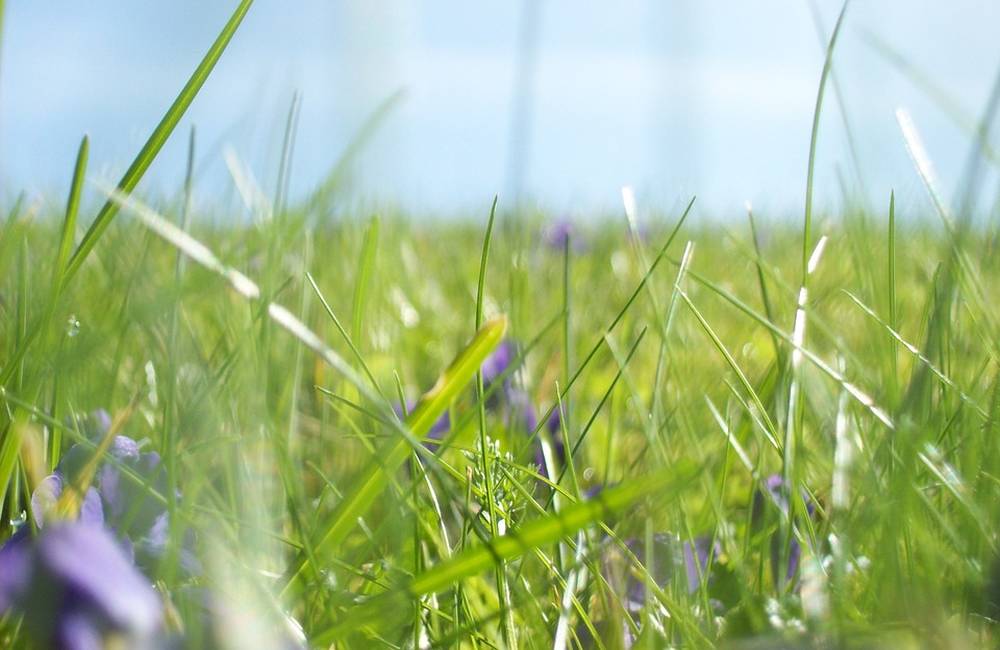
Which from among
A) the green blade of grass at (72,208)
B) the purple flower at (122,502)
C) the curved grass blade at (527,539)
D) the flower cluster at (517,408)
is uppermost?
the green blade of grass at (72,208)

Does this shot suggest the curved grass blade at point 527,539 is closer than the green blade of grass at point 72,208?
Yes

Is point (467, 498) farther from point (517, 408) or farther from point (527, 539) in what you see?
point (517, 408)

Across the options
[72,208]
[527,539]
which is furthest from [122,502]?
[527,539]

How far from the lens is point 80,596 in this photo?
0.38 metres

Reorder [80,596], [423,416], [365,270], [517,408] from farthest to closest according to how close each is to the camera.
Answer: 1. [517,408]
2. [365,270]
3. [423,416]
4. [80,596]

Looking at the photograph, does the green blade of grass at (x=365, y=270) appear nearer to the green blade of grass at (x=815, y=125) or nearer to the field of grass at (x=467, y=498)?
the field of grass at (x=467, y=498)

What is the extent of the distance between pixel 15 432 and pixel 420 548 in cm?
24

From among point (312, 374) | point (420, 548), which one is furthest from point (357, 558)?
point (312, 374)

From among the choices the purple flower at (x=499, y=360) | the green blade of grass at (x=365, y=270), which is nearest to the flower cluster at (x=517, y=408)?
the purple flower at (x=499, y=360)

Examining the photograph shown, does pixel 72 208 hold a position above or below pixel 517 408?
above

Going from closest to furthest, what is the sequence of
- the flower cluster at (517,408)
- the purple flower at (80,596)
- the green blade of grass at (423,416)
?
the purple flower at (80,596)
the green blade of grass at (423,416)
the flower cluster at (517,408)

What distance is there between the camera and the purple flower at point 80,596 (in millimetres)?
374

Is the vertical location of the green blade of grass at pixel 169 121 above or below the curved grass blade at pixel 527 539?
above

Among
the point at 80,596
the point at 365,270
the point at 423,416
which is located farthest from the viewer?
the point at 365,270
